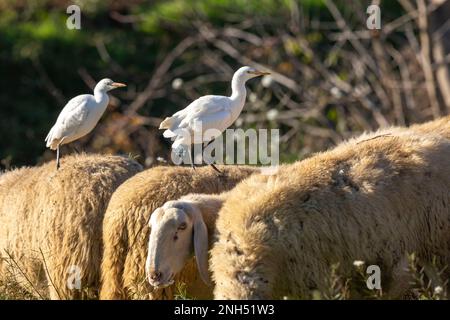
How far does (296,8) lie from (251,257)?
7467 mm

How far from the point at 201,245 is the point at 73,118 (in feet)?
5.62

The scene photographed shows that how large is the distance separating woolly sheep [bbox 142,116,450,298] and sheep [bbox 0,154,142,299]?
86 centimetres

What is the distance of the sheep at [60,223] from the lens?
693cm

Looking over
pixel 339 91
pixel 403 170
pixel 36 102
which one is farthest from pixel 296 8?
pixel 403 170

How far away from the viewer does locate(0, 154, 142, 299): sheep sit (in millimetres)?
6930

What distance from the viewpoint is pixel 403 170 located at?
6.43 m

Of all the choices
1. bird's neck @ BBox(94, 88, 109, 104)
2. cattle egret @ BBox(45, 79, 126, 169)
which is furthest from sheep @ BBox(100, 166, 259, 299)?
bird's neck @ BBox(94, 88, 109, 104)

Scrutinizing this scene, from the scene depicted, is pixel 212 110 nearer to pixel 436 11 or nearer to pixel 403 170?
pixel 403 170

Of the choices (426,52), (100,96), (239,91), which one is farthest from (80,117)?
(426,52)

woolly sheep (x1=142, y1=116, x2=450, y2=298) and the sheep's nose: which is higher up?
woolly sheep (x1=142, y1=116, x2=450, y2=298)

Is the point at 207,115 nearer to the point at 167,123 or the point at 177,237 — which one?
the point at 167,123

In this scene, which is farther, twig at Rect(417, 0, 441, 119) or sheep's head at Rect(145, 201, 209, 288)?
twig at Rect(417, 0, 441, 119)
